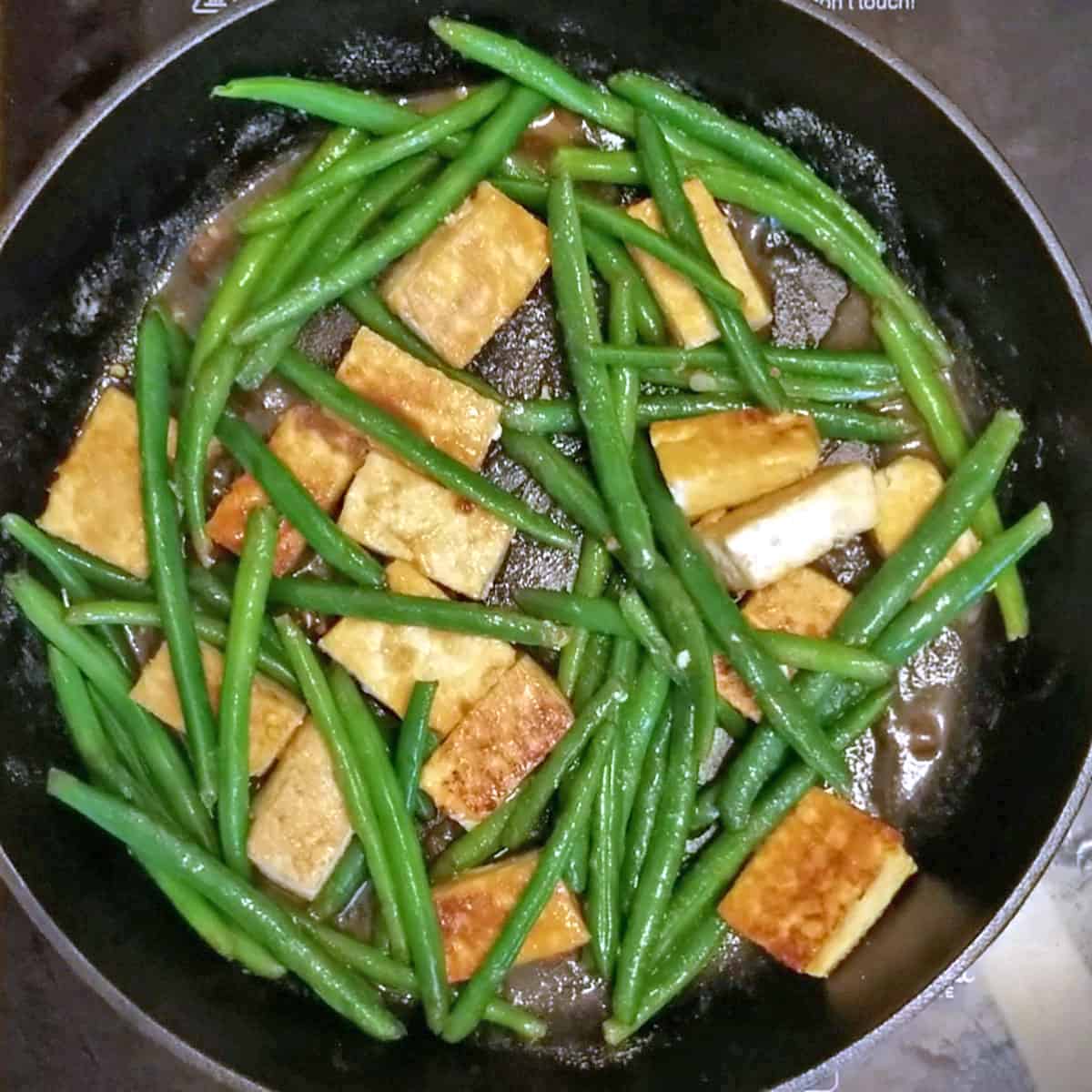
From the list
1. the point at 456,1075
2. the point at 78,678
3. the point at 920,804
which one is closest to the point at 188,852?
the point at 78,678

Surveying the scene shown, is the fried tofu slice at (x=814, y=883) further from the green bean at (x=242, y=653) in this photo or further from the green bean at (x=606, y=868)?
the green bean at (x=242, y=653)

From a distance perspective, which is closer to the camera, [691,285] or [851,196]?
[691,285]

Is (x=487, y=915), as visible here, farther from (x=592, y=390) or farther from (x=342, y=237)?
(x=342, y=237)

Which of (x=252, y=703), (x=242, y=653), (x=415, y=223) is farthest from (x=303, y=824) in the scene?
(x=415, y=223)

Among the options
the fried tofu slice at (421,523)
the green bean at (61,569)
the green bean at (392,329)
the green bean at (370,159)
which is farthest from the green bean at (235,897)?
the green bean at (370,159)

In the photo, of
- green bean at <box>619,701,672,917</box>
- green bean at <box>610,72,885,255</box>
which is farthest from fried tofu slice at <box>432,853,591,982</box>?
green bean at <box>610,72,885,255</box>
